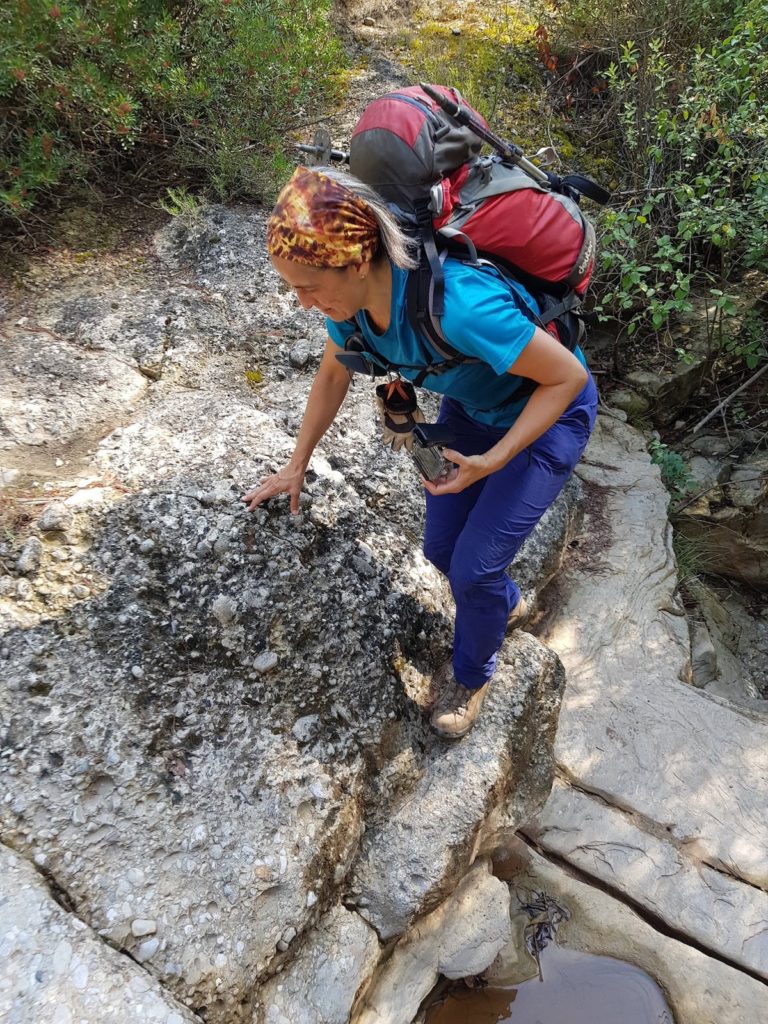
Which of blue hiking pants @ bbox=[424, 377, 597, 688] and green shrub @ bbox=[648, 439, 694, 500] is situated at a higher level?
blue hiking pants @ bbox=[424, 377, 597, 688]

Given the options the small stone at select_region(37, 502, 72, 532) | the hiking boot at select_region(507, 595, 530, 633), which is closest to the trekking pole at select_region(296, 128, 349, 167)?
the small stone at select_region(37, 502, 72, 532)

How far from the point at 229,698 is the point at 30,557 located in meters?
0.89

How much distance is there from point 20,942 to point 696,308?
629 centimetres

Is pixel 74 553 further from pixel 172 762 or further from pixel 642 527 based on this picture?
pixel 642 527

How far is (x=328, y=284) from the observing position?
5.75 feet

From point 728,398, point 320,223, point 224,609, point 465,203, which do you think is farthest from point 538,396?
point 728,398

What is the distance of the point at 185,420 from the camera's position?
317 centimetres

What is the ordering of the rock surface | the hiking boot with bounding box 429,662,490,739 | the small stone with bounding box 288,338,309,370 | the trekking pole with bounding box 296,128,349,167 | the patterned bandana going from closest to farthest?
the patterned bandana
the trekking pole with bounding box 296,128,349,167
the hiking boot with bounding box 429,662,490,739
the small stone with bounding box 288,338,309,370
the rock surface

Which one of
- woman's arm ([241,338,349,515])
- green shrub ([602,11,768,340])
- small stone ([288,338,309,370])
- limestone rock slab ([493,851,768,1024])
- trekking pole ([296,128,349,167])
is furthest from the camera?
green shrub ([602,11,768,340])

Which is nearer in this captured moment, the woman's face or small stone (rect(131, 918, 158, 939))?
the woman's face

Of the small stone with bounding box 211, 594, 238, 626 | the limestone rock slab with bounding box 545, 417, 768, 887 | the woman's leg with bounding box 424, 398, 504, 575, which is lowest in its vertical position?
the limestone rock slab with bounding box 545, 417, 768, 887

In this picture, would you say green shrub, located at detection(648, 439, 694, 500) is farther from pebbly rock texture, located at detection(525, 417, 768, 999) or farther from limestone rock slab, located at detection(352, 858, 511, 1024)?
limestone rock slab, located at detection(352, 858, 511, 1024)

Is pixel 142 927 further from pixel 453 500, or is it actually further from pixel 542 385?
pixel 542 385

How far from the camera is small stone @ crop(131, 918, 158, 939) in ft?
6.43
